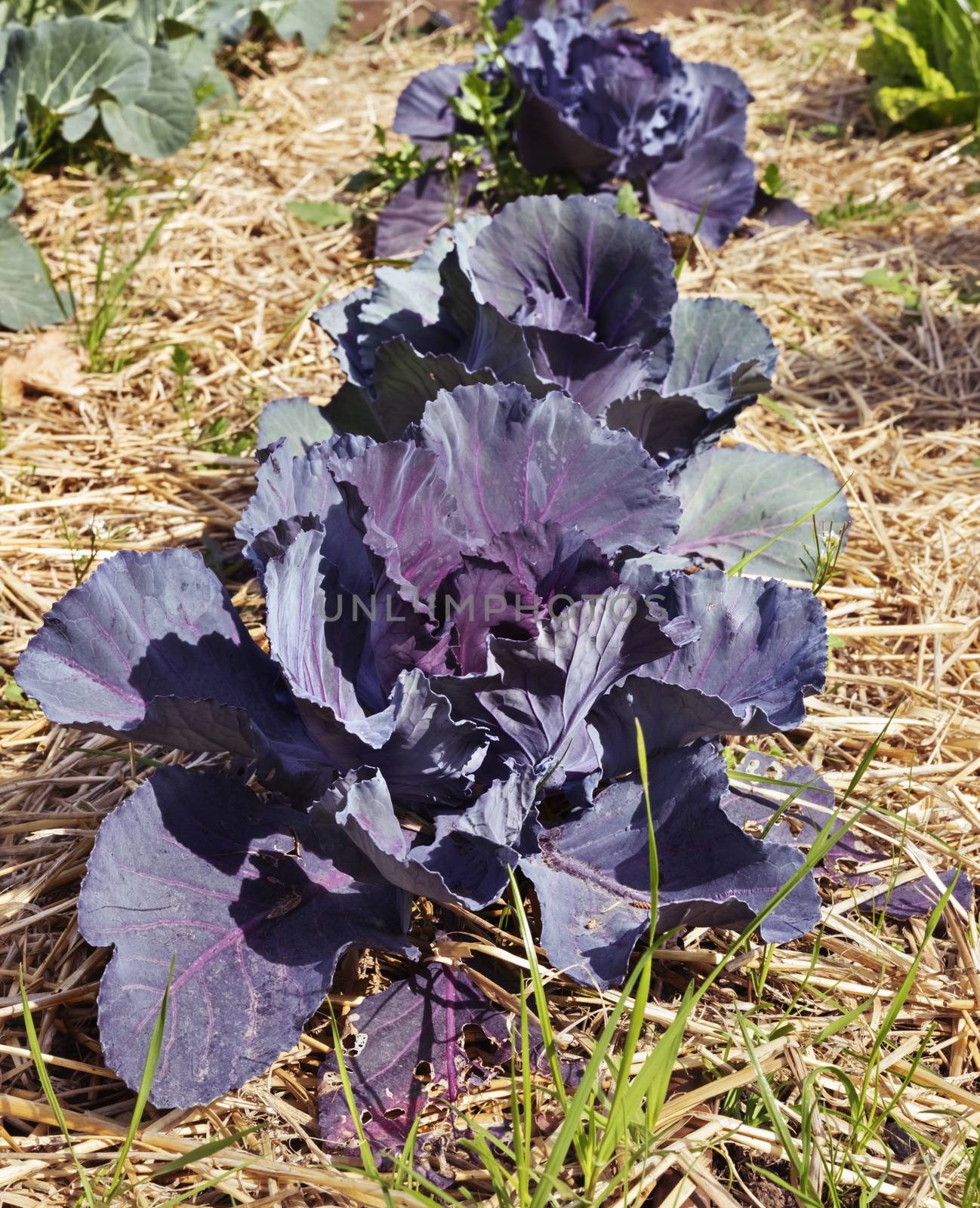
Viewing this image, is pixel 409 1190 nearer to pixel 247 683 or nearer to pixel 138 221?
pixel 247 683

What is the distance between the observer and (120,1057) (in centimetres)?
119

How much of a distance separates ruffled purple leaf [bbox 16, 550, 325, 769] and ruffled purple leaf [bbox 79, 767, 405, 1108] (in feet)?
0.29

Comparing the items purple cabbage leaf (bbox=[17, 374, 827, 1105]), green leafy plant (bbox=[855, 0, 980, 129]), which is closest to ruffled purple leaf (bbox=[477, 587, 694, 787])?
purple cabbage leaf (bbox=[17, 374, 827, 1105])

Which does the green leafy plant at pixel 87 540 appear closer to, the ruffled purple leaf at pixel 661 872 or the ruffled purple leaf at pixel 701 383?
the ruffled purple leaf at pixel 701 383

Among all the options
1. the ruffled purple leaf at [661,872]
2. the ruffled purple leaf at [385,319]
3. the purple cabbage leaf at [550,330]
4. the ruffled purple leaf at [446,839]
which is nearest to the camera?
the ruffled purple leaf at [446,839]

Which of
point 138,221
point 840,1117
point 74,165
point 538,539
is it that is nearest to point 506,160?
point 138,221

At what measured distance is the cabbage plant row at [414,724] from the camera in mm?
1292

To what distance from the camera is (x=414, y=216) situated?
3176 millimetres

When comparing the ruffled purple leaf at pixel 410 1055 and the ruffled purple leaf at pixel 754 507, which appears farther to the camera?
the ruffled purple leaf at pixel 754 507

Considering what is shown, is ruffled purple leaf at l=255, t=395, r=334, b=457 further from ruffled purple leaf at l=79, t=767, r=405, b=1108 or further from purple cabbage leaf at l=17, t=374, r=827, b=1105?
ruffled purple leaf at l=79, t=767, r=405, b=1108

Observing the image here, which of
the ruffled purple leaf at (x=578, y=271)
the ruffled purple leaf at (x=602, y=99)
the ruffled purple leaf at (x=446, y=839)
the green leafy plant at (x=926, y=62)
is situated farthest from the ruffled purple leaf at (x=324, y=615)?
the green leafy plant at (x=926, y=62)

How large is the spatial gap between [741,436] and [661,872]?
1434 mm

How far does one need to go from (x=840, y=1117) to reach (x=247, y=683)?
0.91 metres

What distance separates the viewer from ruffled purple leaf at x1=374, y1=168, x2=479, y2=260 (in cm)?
314
